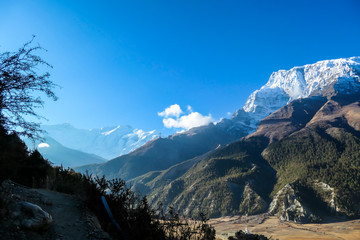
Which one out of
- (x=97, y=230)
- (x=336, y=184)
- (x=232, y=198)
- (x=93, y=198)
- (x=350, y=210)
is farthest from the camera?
(x=232, y=198)

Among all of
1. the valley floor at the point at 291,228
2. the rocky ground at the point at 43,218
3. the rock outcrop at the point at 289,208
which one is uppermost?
the rocky ground at the point at 43,218

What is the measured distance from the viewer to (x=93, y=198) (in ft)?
22.2

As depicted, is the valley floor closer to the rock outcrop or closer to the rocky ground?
the rock outcrop

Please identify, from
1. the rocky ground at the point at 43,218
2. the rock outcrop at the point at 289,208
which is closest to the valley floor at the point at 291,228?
the rock outcrop at the point at 289,208

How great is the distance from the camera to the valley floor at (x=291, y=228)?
112831mm

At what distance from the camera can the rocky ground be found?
450 cm

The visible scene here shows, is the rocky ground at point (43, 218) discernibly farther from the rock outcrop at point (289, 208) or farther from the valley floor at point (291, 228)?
the rock outcrop at point (289, 208)

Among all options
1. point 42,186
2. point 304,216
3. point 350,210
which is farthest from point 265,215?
point 42,186

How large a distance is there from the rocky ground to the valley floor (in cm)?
10739

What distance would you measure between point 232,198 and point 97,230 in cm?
19848

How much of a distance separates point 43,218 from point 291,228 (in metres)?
161

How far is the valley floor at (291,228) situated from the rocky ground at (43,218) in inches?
4228

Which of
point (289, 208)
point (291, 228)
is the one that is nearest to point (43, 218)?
point (291, 228)

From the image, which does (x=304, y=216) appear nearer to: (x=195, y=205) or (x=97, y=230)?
(x=195, y=205)
